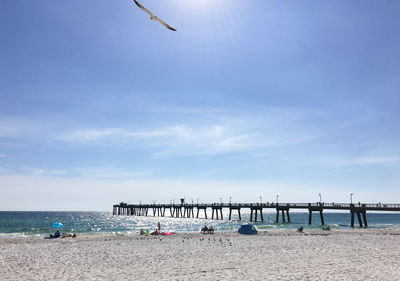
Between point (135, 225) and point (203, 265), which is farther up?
point (203, 265)

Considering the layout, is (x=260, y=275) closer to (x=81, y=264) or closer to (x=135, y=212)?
(x=81, y=264)

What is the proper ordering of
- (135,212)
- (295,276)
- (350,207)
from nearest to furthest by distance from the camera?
(295,276), (350,207), (135,212)

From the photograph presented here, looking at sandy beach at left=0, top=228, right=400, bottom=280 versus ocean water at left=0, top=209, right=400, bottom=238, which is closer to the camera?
sandy beach at left=0, top=228, right=400, bottom=280

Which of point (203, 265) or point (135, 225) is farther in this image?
point (135, 225)

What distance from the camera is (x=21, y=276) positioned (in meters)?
12.3

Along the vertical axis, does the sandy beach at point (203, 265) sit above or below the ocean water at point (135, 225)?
above

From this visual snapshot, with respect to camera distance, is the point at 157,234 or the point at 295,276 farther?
the point at 157,234

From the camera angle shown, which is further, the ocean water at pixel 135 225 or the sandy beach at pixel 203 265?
the ocean water at pixel 135 225

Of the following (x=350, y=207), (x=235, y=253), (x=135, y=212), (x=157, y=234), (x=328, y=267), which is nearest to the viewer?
(x=328, y=267)

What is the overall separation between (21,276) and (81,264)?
2972 millimetres

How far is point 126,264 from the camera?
14711mm

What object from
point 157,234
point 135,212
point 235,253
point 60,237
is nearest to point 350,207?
point 157,234

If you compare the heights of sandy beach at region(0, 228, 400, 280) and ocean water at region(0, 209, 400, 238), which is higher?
sandy beach at region(0, 228, 400, 280)

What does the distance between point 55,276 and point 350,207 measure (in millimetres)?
47363
